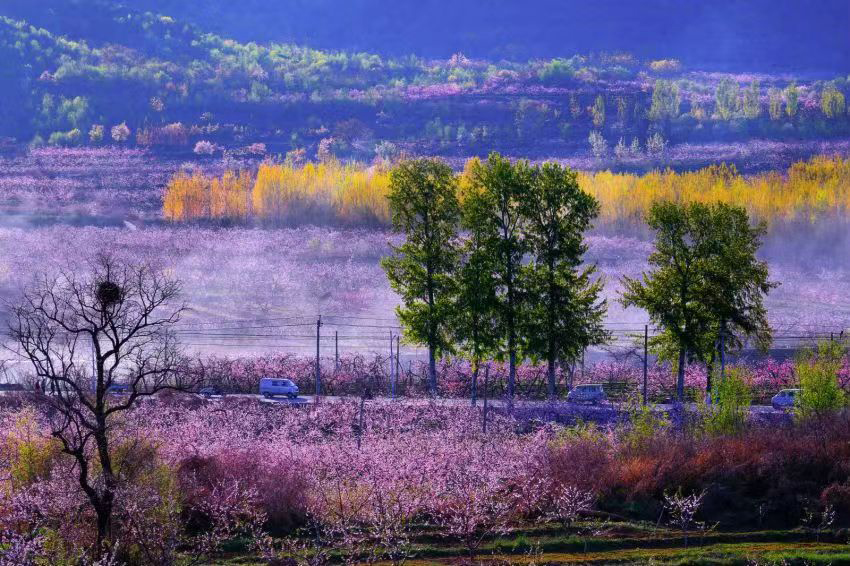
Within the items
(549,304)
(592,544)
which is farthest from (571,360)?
(592,544)

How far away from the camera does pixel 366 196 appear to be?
120m

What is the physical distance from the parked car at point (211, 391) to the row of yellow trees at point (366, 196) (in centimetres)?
6787

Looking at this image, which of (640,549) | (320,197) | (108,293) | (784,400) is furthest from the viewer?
(320,197)

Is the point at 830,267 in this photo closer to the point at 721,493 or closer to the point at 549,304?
the point at 549,304

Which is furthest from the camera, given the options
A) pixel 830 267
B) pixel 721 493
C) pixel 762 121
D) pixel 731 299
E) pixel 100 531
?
pixel 762 121

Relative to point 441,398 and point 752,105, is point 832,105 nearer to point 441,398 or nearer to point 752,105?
point 752,105

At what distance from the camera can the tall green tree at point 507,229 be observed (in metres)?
44.2

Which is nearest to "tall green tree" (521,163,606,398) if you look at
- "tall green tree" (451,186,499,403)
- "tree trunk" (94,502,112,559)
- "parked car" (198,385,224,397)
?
"tall green tree" (451,186,499,403)

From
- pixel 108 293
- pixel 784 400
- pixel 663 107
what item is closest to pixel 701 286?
pixel 784 400

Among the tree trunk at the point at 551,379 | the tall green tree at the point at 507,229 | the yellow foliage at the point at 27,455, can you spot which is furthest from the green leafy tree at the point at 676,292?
the yellow foliage at the point at 27,455

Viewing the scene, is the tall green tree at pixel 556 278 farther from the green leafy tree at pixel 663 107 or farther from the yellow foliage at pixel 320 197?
the green leafy tree at pixel 663 107

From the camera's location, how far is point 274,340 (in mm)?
66062

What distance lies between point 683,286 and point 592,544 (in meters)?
19.8

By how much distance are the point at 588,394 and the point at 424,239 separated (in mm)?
9438
